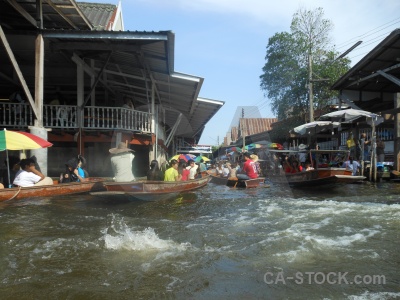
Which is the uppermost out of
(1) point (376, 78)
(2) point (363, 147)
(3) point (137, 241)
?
(1) point (376, 78)

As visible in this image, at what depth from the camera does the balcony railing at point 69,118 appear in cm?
1104

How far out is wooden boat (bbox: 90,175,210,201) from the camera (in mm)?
7656

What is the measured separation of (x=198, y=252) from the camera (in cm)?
452

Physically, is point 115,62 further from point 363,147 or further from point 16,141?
point 363,147

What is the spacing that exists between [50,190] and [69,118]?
173 inches

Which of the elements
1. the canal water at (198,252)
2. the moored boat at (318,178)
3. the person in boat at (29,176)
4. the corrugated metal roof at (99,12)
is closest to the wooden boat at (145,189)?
the canal water at (198,252)

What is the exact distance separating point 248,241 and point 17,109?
386 inches

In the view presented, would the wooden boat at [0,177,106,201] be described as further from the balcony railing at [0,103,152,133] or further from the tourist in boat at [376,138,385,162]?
the tourist in boat at [376,138,385,162]

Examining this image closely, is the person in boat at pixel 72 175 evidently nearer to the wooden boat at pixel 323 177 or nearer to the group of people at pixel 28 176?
the group of people at pixel 28 176

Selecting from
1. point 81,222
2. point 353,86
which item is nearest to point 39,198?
point 81,222

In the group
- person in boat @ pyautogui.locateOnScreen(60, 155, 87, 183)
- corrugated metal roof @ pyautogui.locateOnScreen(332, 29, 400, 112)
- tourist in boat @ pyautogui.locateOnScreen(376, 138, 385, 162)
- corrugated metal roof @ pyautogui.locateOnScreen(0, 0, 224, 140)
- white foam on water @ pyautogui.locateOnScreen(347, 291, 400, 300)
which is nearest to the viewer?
white foam on water @ pyautogui.locateOnScreen(347, 291, 400, 300)

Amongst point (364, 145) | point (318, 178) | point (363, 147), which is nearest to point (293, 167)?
point (318, 178)

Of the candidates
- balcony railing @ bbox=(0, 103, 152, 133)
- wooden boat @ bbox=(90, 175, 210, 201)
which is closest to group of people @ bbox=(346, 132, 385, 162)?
wooden boat @ bbox=(90, 175, 210, 201)

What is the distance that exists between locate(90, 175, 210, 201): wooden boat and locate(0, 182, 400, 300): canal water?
0.41 m
